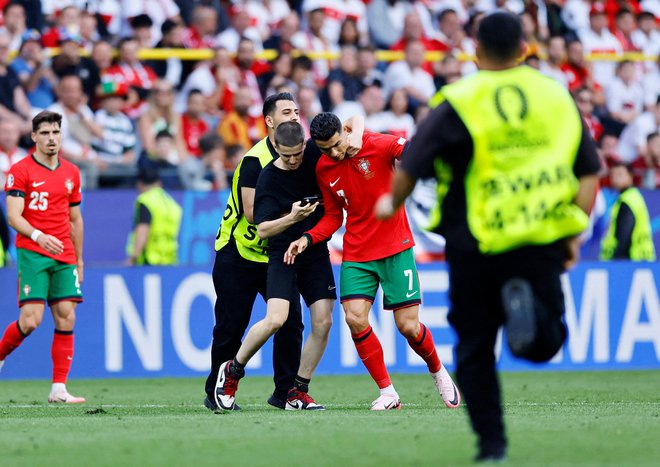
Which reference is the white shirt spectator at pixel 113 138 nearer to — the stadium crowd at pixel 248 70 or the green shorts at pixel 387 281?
the stadium crowd at pixel 248 70

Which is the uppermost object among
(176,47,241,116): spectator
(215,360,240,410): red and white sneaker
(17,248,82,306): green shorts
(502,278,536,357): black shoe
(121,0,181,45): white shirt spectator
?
(121,0,181,45): white shirt spectator

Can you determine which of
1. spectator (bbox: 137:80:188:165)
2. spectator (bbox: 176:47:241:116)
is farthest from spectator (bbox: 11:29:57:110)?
spectator (bbox: 176:47:241:116)

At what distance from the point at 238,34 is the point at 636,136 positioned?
19.9 feet

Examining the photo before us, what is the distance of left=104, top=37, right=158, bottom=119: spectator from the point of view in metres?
16.7

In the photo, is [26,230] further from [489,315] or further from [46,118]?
[489,315]

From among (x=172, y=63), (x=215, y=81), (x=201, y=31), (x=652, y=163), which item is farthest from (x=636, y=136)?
(x=172, y=63)

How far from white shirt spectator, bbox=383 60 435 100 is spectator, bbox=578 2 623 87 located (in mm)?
3434

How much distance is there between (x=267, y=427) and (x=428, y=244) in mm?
8508

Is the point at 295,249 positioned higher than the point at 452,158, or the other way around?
the point at 452,158

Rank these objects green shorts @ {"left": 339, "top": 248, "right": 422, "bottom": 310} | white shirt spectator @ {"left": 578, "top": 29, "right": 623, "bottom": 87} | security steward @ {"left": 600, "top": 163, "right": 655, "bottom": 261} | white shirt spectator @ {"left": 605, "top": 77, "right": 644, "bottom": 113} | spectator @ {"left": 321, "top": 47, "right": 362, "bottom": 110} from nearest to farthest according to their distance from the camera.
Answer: green shorts @ {"left": 339, "top": 248, "right": 422, "bottom": 310}
security steward @ {"left": 600, "top": 163, "right": 655, "bottom": 261}
spectator @ {"left": 321, "top": 47, "right": 362, "bottom": 110}
white shirt spectator @ {"left": 605, "top": 77, "right": 644, "bottom": 113}
white shirt spectator @ {"left": 578, "top": 29, "right": 623, "bottom": 87}

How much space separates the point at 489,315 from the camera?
239 inches

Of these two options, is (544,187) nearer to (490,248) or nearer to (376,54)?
(490,248)

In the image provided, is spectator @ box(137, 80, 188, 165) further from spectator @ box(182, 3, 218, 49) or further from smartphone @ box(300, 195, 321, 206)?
smartphone @ box(300, 195, 321, 206)

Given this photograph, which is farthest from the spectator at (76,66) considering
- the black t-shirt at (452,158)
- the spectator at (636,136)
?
the black t-shirt at (452,158)
